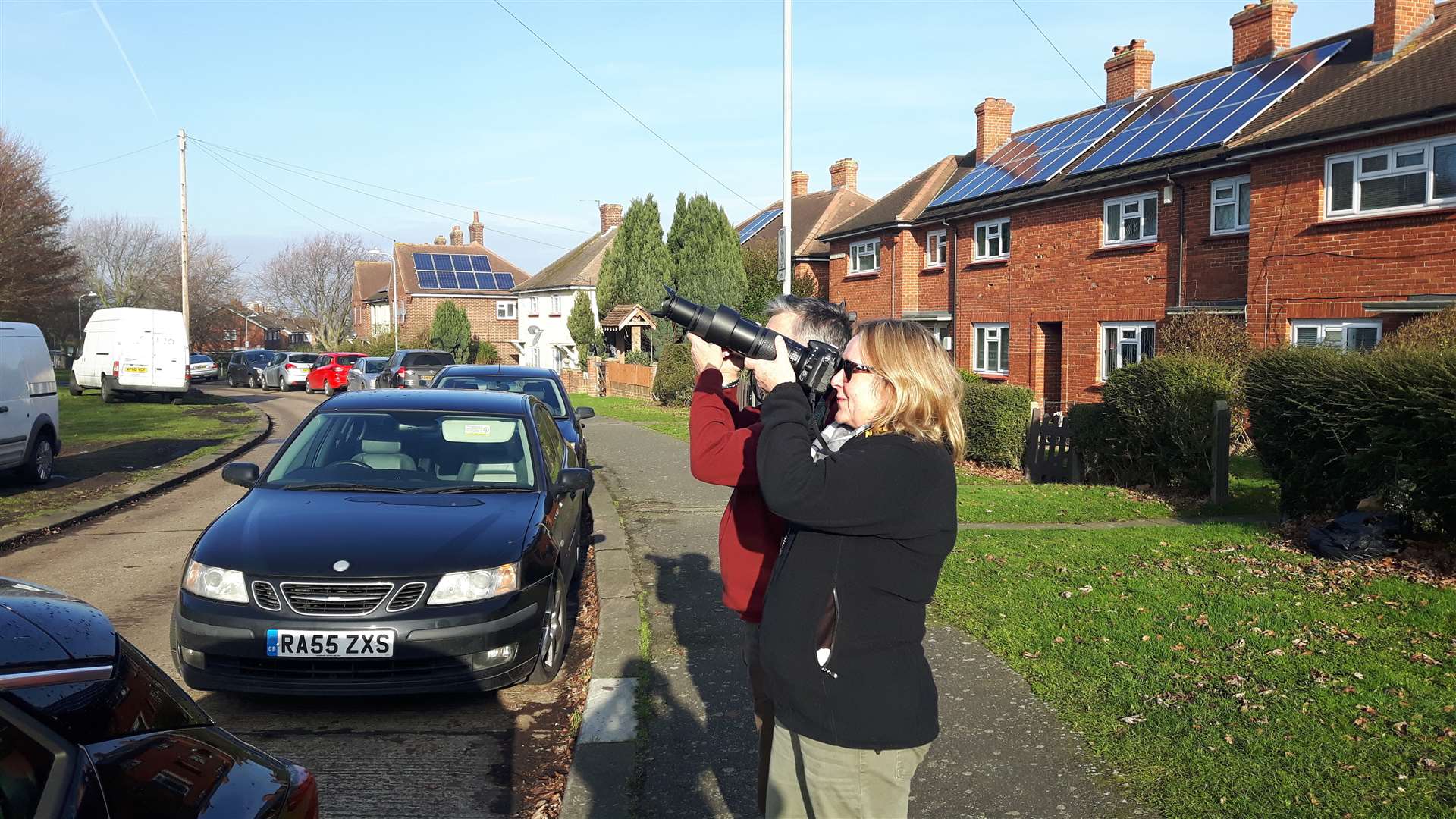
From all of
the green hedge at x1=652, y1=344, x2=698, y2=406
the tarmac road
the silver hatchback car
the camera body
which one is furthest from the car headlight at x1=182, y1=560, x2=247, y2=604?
the silver hatchback car

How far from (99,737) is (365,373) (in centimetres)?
3342

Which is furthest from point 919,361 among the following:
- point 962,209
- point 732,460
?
point 962,209

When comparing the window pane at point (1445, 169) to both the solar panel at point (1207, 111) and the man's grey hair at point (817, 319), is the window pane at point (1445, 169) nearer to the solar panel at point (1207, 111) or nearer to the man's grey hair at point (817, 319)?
the solar panel at point (1207, 111)

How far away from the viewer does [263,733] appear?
502 cm

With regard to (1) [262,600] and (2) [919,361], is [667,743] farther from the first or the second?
(2) [919,361]

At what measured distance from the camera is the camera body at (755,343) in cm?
271

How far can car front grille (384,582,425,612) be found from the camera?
16.5ft

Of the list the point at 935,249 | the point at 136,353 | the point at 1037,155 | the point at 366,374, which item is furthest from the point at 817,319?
the point at 366,374

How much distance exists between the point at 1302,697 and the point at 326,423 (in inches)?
219

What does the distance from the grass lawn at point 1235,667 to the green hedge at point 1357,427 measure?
76cm

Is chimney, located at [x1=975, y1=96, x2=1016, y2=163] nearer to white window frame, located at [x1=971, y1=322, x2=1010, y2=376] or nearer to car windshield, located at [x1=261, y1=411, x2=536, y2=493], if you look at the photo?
white window frame, located at [x1=971, y1=322, x2=1010, y2=376]

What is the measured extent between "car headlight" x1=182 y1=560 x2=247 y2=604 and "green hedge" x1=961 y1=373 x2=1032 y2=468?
11.6 metres

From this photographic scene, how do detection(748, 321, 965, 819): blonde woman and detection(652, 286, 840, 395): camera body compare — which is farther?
detection(652, 286, 840, 395): camera body

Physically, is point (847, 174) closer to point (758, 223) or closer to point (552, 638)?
point (758, 223)
